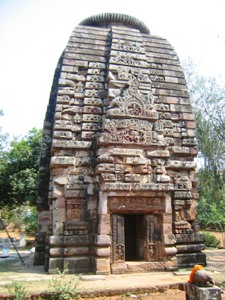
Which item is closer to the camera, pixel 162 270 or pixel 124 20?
pixel 162 270

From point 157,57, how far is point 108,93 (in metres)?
2.71

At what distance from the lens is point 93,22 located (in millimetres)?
11555

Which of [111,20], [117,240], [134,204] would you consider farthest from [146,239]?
[111,20]

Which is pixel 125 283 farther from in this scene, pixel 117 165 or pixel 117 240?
pixel 117 165

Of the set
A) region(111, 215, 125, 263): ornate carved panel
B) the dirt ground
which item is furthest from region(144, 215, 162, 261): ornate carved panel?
region(111, 215, 125, 263): ornate carved panel

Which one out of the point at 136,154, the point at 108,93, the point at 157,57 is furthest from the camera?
the point at 157,57

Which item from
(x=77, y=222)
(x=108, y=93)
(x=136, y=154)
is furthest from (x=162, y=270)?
(x=108, y=93)

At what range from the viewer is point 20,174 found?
19.3m

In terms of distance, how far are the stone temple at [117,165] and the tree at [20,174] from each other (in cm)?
944

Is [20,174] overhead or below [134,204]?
overhead

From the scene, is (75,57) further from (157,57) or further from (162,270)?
(162,270)

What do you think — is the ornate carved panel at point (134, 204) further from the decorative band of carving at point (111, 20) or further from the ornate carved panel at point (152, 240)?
the decorative band of carving at point (111, 20)

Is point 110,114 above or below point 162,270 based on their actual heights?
above

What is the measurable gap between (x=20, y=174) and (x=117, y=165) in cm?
1273
